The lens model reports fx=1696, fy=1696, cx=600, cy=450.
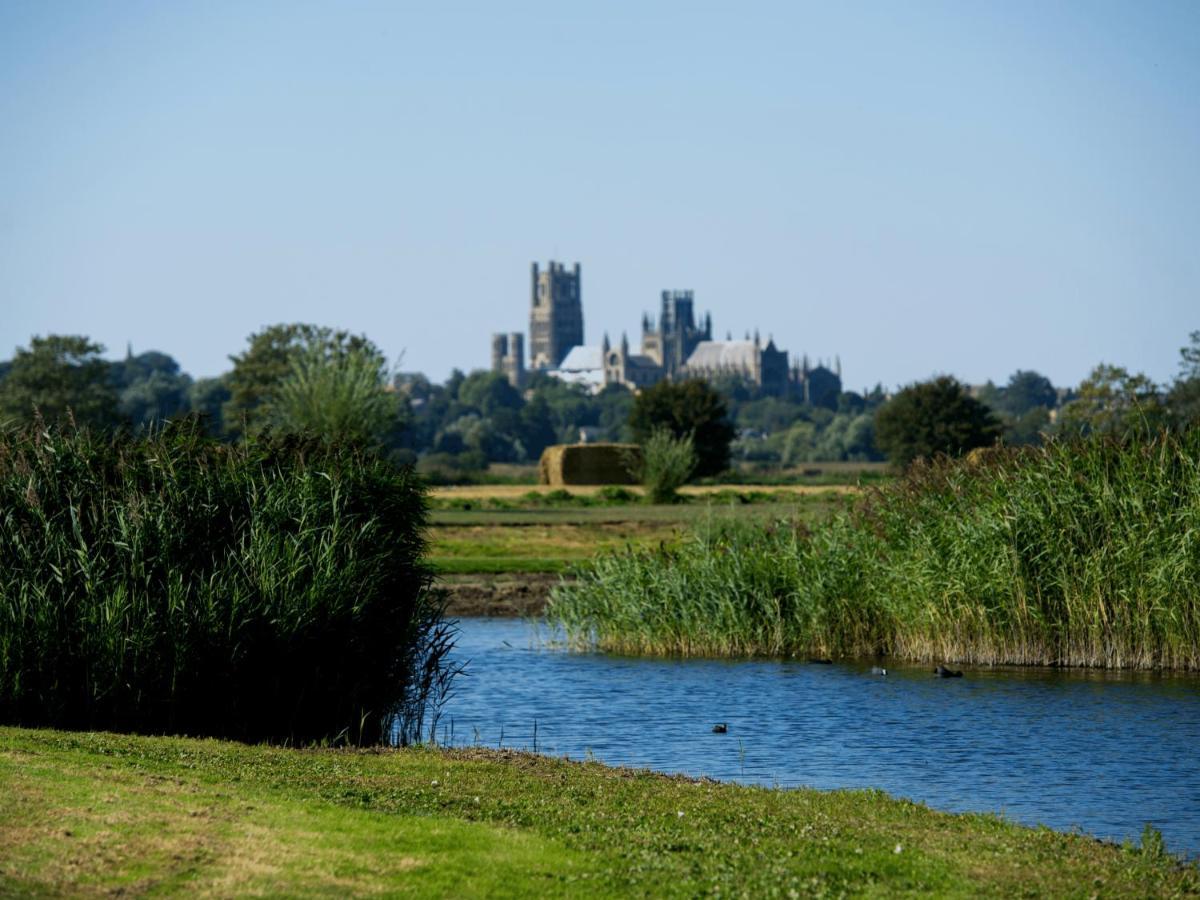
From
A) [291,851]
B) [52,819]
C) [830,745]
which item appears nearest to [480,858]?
[291,851]

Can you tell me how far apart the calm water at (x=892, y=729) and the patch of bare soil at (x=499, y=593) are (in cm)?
858

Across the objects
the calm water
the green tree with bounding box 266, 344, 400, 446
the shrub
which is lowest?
the calm water

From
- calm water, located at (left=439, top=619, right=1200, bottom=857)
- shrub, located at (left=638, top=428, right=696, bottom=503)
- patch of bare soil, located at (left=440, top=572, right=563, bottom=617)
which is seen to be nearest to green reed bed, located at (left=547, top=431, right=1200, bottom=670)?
calm water, located at (left=439, top=619, right=1200, bottom=857)

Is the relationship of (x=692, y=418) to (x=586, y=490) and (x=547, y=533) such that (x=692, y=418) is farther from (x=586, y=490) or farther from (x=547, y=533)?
(x=547, y=533)

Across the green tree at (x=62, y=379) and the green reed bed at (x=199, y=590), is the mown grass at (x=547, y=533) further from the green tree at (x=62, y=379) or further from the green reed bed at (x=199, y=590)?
the green tree at (x=62, y=379)

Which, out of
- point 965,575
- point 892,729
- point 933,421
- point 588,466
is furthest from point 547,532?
point 933,421

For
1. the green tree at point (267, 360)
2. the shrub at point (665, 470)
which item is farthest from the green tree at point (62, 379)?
the shrub at point (665, 470)

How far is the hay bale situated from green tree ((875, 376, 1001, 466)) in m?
16.1

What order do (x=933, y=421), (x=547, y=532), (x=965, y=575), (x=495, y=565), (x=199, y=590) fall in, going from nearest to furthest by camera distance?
(x=199, y=590), (x=965, y=575), (x=495, y=565), (x=547, y=532), (x=933, y=421)

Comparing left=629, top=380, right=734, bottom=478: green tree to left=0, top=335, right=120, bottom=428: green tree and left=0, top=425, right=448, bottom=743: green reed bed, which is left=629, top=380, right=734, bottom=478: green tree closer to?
left=0, top=335, right=120, bottom=428: green tree

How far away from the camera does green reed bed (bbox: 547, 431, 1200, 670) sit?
22.7 metres

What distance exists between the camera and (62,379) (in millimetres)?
101625

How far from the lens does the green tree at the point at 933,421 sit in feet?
298

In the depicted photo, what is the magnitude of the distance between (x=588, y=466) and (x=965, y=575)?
60.3m
